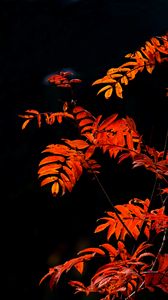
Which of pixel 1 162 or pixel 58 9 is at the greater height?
pixel 58 9

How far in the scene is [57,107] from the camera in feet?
22.6

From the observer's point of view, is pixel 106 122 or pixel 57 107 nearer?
pixel 106 122

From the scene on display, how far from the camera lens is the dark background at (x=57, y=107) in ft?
19.0

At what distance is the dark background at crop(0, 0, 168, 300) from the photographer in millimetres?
5801

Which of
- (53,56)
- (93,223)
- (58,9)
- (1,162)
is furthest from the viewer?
(58,9)

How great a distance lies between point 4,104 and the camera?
730cm

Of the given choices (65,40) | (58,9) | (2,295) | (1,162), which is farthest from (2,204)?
(58,9)

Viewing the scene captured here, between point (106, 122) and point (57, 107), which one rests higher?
point (57, 107)

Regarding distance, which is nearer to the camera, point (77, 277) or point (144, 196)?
point (77, 277)

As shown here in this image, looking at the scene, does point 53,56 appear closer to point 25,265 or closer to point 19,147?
point 19,147

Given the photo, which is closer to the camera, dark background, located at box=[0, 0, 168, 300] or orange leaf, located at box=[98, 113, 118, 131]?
orange leaf, located at box=[98, 113, 118, 131]

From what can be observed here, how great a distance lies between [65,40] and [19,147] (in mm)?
2889

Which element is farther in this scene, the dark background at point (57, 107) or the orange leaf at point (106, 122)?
the dark background at point (57, 107)

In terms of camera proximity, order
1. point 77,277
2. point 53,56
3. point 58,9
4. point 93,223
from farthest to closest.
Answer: point 58,9
point 53,56
point 93,223
point 77,277
